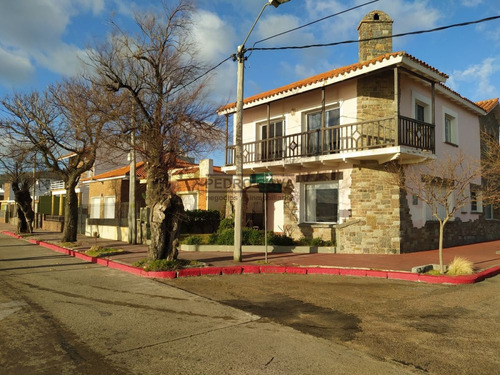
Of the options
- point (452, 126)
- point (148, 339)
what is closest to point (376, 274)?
point (148, 339)

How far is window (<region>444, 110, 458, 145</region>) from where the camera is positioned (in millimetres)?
15609

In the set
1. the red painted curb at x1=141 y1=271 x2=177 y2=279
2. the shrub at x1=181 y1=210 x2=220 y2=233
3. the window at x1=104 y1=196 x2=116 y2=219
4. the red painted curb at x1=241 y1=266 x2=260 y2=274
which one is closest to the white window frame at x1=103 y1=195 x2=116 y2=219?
the window at x1=104 y1=196 x2=116 y2=219

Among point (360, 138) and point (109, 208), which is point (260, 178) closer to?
point (360, 138)

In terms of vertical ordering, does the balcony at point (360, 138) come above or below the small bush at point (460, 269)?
above

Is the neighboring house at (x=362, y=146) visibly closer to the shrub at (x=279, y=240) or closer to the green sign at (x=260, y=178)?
the green sign at (x=260, y=178)

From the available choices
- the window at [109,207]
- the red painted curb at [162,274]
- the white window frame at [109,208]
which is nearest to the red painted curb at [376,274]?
the red painted curb at [162,274]

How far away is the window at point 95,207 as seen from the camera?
27.2 metres

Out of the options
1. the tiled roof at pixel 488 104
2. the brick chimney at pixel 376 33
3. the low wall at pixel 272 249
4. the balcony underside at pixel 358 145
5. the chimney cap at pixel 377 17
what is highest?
the chimney cap at pixel 377 17

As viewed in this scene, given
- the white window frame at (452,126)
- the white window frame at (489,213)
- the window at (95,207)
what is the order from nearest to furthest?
the white window frame at (452,126) < the white window frame at (489,213) < the window at (95,207)

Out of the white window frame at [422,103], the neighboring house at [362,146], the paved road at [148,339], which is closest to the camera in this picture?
the paved road at [148,339]

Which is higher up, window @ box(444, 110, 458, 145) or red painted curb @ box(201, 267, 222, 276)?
window @ box(444, 110, 458, 145)

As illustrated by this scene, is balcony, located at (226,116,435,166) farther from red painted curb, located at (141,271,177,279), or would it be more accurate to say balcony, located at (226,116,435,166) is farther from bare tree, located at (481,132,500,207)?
red painted curb, located at (141,271,177,279)

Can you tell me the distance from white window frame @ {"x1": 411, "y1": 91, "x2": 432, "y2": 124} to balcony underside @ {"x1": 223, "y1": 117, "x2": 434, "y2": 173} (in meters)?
1.07

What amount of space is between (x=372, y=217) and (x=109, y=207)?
19353 millimetres
